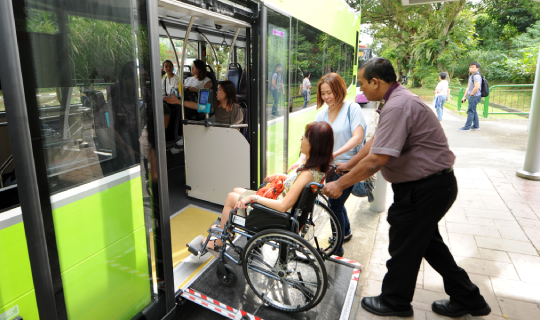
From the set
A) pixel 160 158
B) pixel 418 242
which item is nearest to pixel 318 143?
pixel 418 242

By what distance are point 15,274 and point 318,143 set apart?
1.83 meters

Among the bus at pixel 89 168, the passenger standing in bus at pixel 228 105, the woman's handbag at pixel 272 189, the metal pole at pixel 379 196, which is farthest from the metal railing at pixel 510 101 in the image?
the bus at pixel 89 168

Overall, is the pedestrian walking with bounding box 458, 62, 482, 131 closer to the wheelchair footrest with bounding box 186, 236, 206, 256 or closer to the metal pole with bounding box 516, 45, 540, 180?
the metal pole with bounding box 516, 45, 540, 180

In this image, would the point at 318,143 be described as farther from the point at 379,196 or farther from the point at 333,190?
the point at 379,196

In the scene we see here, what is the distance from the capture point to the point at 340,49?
7.02 metres

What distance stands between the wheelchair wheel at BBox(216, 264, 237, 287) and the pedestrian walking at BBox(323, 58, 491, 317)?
0.93 metres

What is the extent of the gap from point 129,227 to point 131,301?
1.59 feet

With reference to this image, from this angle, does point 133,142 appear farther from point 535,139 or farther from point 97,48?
point 535,139

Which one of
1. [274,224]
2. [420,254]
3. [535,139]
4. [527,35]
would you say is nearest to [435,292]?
[420,254]

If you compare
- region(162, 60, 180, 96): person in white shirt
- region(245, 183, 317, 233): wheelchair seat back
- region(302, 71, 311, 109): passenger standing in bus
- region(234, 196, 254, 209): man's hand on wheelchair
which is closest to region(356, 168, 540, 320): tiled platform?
region(245, 183, 317, 233): wheelchair seat back

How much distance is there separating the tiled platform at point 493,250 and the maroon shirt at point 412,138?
3.97 ft

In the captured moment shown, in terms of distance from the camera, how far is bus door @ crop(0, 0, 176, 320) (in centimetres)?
146

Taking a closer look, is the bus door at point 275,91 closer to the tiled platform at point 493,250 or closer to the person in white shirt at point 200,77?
the tiled platform at point 493,250

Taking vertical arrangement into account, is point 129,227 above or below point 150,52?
below
